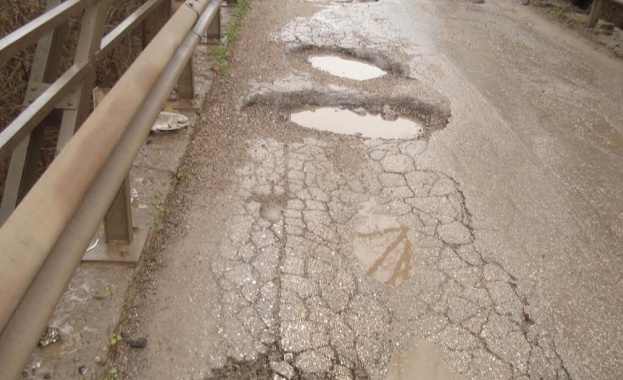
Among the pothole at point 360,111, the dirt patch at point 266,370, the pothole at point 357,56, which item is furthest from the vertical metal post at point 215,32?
the dirt patch at point 266,370

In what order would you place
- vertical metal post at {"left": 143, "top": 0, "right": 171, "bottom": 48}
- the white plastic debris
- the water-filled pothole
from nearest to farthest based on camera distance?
the white plastic debris → vertical metal post at {"left": 143, "top": 0, "right": 171, "bottom": 48} → the water-filled pothole

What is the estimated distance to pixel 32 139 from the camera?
2.78 m

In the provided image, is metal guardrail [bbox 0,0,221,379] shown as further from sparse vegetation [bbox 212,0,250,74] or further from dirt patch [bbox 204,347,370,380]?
sparse vegetation [bbox 212,0,250,74]

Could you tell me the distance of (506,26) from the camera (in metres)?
8.20

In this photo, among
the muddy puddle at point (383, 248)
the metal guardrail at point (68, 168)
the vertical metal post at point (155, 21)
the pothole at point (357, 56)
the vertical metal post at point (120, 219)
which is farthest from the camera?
the pothole at point (357, 56)

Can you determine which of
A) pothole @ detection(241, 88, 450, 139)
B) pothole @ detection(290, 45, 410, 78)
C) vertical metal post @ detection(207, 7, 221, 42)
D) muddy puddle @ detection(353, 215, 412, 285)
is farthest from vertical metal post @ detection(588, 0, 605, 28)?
muddy puddle @ detection(353, 215, 412, 285)

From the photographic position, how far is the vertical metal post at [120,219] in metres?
2.51

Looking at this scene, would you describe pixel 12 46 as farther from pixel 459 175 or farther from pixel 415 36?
pixel 415 36

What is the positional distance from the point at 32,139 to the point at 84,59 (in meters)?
0.48

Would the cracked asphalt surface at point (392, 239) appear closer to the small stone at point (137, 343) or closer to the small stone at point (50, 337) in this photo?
the small stone at point (137, 343)

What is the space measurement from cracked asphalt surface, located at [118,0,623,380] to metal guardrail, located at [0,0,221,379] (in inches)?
33.0

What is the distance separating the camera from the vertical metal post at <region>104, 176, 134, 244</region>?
2506 mm

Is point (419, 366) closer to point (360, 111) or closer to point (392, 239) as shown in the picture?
point (392, 239)

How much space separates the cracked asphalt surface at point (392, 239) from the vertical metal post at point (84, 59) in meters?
0.72
